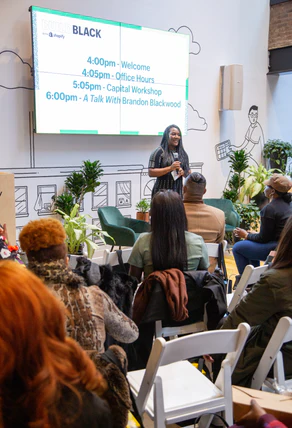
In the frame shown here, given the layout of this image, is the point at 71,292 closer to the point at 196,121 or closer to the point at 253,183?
the point at 196,121

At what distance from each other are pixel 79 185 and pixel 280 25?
4783mm

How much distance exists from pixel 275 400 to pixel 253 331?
1.48 ft

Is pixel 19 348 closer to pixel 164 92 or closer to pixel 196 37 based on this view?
pixel 164 92

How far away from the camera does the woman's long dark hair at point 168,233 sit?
2.50m

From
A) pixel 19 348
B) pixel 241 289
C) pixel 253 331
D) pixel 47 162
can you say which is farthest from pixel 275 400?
pixel 47 162

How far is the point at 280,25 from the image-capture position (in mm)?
7641

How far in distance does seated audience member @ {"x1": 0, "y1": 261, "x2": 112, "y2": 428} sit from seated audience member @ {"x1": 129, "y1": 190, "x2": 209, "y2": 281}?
158 cm

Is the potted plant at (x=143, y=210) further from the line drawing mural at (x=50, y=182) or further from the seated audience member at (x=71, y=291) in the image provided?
the seated audience member at (x=71, y=291)

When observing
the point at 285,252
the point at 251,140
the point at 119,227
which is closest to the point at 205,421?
the point at 285,252

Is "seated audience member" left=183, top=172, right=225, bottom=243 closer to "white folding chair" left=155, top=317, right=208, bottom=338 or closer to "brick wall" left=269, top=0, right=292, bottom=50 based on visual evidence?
"white folding chair" left=155, top=317, right=208, bottom=338

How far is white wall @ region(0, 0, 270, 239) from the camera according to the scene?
4.99m

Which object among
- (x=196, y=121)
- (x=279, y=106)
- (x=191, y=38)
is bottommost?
(x=196, y=121)

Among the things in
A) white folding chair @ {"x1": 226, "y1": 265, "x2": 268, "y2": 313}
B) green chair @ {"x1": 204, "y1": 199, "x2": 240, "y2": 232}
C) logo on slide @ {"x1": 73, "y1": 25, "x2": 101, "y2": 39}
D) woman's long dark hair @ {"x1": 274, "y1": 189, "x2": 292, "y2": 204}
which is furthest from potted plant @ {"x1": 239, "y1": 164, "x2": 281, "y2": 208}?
white folding chair @ {"x1": 226, "y1": 265, "x2": 268, "y2": 313}

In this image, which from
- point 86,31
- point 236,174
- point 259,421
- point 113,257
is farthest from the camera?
point 236,174
